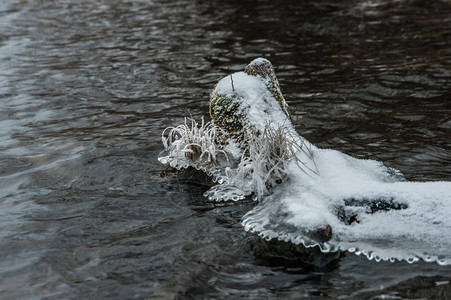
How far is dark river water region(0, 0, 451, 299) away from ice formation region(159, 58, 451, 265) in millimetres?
176

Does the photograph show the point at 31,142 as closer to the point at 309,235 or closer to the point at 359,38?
the point at 309,235

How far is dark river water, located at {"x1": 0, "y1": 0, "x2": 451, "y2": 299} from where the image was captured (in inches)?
166

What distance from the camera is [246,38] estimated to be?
1245 centimetres

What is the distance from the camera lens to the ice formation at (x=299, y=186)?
168 inches

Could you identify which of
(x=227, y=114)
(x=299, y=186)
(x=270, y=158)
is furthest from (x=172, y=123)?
(x=299, y=186)

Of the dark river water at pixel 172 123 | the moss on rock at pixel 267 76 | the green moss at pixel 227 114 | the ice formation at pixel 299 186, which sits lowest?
the dark river water at pixel 172 123

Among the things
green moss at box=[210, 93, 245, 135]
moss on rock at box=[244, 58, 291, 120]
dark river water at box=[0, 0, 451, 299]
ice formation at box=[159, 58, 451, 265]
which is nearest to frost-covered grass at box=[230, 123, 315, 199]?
ice formation at box=[159, 58, 451, 265]

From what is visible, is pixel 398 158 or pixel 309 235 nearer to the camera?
pixel 309 235

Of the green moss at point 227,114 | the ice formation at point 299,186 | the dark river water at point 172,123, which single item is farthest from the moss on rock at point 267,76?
the dark river water at point 172,123

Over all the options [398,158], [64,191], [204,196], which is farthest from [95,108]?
[398,158]

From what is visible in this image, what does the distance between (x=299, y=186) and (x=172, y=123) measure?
3.44 metres

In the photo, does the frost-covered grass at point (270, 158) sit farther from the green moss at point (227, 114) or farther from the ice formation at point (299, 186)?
the green moss at point (227, 114)

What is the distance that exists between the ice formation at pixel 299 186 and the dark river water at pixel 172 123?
0.58 ft

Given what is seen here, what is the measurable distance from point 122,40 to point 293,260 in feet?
30.8
